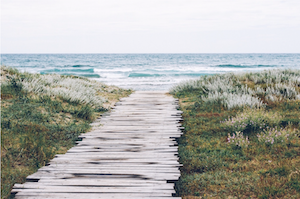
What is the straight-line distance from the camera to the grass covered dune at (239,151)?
4219 mm

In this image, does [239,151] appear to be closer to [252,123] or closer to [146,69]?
[252,123]

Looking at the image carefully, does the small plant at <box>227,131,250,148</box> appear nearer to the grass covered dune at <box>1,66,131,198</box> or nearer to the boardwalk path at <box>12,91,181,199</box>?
the boardwalk path at <box>12,91,181,199</box>

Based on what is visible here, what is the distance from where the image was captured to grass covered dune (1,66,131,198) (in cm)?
488

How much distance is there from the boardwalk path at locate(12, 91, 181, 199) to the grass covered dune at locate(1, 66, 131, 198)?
354mm

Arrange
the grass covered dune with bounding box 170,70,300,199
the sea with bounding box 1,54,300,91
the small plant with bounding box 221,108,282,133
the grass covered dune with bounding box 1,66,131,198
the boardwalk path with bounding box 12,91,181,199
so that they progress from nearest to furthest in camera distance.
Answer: the boardwalk path with bounding box 12,91,181,199 < the grass covered dune with bounding box 170,70,300,199 < the grass covered dune with bounding box 1,66,131,198 < the small plant with bounding box 221,108,282,133 < the sea with bounding box 1,54,300,91

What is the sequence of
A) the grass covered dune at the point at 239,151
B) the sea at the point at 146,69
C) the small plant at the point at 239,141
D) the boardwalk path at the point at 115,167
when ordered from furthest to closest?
the sea at the point at 146,69 < the small plant at the point at 239,141 < the grass covered dune at the point at 239,151 < the boardwalk path at the point at 115,167

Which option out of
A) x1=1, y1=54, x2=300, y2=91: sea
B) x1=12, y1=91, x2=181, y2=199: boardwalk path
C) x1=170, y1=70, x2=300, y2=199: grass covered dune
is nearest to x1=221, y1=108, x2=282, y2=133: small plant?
x1=170, y1=70, x2=300, y2=199: grass covered dune

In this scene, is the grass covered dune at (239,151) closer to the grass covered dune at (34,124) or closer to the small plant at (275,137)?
the small plant at (275,137)

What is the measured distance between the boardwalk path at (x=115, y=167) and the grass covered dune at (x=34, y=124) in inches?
13.9

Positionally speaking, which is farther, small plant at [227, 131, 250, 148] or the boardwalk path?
small plant at [227, 131, 250, 148]

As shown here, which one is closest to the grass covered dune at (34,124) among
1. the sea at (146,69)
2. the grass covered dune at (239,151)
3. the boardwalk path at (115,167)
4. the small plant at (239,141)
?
the boardwalk path at (115,167)

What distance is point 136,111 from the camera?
9.34 metres

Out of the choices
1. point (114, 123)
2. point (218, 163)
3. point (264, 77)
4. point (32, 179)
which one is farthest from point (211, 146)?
point (264, 77)

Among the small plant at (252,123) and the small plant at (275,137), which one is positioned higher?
the small plant at (252,123)
